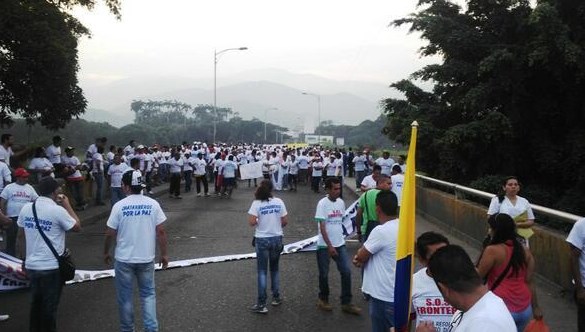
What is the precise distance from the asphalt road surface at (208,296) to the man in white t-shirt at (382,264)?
1.58 metres

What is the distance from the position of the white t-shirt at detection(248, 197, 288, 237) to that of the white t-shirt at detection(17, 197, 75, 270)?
2433 millimetres

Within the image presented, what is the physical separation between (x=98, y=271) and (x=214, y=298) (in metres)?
2.55

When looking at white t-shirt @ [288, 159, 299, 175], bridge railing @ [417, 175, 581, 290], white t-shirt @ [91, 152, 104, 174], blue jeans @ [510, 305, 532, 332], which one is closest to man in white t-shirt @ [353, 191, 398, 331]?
blue jeans @ [510, 305, 532, 332]

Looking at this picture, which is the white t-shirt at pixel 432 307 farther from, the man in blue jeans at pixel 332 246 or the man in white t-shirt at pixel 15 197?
the man in white t-shirt at pixel 15 197

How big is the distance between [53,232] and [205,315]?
7.25 ft

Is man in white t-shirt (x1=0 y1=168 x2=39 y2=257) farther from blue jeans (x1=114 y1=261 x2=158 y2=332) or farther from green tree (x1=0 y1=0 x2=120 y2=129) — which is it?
green tree (x1=0 y1=0 x2=120 y2=129)

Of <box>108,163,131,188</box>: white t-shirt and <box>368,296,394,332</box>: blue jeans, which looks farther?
<box>108,163,131,188</box>: white t-shirt

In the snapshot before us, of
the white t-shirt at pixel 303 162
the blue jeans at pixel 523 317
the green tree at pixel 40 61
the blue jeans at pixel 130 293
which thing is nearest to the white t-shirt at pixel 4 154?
the green tree at pixel 40 61

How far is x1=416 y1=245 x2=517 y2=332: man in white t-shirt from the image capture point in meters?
2.45

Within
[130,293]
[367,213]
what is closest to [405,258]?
[130,293]

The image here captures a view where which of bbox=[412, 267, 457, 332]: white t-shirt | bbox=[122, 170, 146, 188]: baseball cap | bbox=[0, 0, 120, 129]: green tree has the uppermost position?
bbox=[0, 0, 120, 129]: green tree

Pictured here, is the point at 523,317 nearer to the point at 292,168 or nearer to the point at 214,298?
the point at 214,298

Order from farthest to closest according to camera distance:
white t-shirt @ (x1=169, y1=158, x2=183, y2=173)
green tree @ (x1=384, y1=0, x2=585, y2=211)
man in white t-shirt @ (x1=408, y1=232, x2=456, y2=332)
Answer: white t-shirt @ (x1=169, y1=158, x2=183, y2=173) → green tree @ (x1=384, y1=0, x2=585, y2=211) → man in white t-shirt @ (x1=408, y1=232, x2=456, y2=332)

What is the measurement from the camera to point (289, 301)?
7648mm
